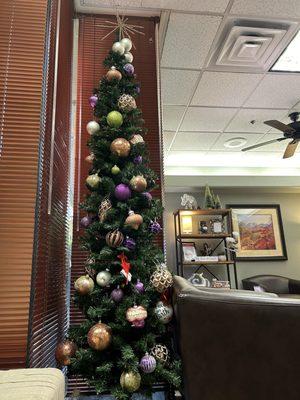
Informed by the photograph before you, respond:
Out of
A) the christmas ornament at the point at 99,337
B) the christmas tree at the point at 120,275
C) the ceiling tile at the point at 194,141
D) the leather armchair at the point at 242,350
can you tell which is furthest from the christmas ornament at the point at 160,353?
the ceiling tile at the point at 194,141

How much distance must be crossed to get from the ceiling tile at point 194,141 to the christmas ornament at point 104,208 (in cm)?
323

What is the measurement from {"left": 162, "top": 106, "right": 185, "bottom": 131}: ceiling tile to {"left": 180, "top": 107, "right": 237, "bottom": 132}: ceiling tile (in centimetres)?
10

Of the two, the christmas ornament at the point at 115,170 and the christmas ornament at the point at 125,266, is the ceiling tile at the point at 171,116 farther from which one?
the christmas ornament at the point at 125,266

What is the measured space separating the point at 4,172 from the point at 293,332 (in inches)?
58.8

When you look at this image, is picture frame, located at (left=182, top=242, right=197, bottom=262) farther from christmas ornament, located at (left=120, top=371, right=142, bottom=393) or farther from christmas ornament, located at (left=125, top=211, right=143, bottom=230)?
christmas ornament, located at (left=120, top=371, right=142, bottom=393)

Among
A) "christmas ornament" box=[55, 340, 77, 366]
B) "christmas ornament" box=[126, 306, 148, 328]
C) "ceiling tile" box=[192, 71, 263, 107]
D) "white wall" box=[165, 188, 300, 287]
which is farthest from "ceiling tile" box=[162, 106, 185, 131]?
"christmas ornament" box=[55, 340, 77, 366]

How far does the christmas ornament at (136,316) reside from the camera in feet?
4.22

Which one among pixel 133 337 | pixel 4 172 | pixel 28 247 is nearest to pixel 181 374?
pixel 133 337

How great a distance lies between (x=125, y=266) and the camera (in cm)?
139

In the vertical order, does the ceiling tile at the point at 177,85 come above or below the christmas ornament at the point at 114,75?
above

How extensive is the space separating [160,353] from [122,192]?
78cm

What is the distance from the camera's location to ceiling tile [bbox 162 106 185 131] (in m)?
3.78

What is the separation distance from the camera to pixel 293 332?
1243mm

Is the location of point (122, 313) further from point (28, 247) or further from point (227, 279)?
point (227, 279)
